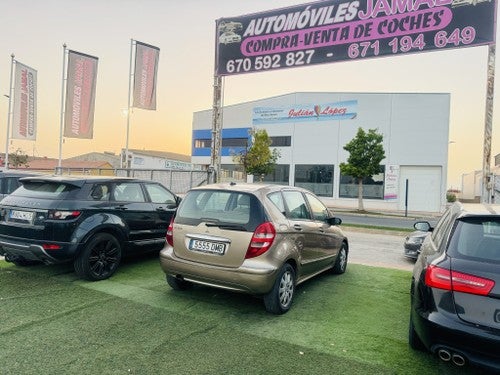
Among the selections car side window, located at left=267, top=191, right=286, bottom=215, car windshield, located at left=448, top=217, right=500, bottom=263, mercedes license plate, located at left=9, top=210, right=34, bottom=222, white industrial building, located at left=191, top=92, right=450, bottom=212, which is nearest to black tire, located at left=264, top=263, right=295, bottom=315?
car side window, located at left=267, top=191, right=286, bottom=215

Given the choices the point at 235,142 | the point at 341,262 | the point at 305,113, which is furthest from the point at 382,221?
the point at 235,142

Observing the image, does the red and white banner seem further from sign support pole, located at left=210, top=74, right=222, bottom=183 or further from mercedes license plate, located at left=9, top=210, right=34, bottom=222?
mercedes license plate, located at left=9, top=210, right=34, bottom=222

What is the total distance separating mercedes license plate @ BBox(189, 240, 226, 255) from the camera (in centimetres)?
428

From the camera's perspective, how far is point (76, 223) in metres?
5.23

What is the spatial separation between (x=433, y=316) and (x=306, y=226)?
2.40 meters

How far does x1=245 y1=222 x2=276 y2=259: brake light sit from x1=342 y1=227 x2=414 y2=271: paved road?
4.22m

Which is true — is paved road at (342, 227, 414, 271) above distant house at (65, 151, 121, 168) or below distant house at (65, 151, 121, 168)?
below

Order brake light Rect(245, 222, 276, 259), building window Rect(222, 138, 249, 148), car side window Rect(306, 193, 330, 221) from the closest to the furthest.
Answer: brake light Rect(245, 222, 276, 259), car side window Rect(306, 193, 330, 221), building window Rect(222, 138, 249, 148)

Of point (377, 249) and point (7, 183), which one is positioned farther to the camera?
point (377, 249)

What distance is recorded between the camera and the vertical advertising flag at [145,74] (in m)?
19.7

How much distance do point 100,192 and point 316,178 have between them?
99.0 ft

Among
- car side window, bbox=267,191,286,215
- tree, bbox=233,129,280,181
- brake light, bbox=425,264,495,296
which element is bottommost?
brake light, bbox=425,264,495,296

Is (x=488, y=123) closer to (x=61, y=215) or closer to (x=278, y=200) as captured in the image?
(x=278, y=200)

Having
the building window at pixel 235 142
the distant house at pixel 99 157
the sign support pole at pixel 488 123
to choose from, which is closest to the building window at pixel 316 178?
Result: the building window at pixel 235 142
